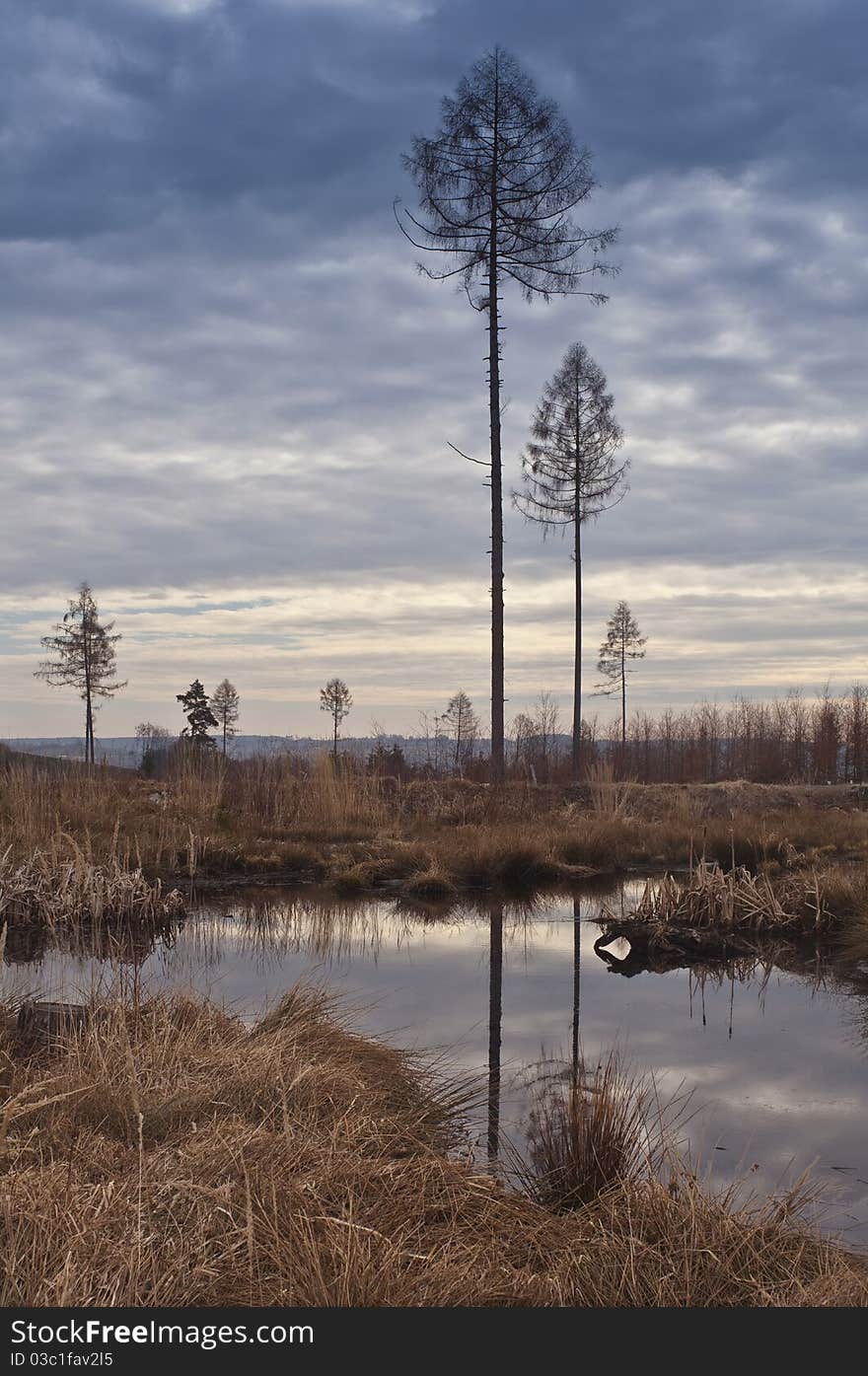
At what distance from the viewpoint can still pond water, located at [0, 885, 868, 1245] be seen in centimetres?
455

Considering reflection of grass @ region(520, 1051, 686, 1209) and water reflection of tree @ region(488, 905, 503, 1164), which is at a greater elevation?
reflection of grass @ region(520, 1051, 686, 1209)

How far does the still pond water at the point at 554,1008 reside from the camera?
179 inches

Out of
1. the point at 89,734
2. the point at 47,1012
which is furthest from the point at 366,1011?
the point at 89,734

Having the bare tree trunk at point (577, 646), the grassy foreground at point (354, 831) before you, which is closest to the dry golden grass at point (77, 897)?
the grassy foreground at point (354, 831)

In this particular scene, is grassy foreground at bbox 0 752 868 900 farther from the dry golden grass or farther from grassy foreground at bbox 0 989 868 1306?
grassy foreground at bbox 0 989 868 1306

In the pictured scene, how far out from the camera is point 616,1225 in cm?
349

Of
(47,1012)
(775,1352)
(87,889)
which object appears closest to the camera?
(775,1352)

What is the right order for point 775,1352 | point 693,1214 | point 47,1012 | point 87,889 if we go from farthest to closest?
1. point 87,889
2. point 47,1012
3. point 693,1214
4. point 775,1352

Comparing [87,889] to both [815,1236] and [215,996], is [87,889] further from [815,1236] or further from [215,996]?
[815,1236]

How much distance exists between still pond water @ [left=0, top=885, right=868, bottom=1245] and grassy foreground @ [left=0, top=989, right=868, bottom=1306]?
1.87ft

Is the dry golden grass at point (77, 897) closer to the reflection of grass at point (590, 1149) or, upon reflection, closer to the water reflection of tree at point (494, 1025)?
the water reflection of tree at point (494, 1025)

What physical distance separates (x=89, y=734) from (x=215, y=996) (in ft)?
121

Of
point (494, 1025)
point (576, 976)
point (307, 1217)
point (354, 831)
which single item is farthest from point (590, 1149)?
point (354, 831)

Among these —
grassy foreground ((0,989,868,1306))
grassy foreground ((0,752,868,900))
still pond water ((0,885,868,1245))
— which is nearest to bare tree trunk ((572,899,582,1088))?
still pond water ((0,885,868,1245))
